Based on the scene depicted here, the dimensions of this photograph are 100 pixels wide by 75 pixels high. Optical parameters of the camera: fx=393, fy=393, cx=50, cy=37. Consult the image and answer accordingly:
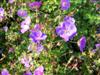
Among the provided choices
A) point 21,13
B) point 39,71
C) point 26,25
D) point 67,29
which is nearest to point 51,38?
point 67,29

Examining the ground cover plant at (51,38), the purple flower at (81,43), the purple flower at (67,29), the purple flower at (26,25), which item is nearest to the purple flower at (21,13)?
the ground cover plant at (51,38)

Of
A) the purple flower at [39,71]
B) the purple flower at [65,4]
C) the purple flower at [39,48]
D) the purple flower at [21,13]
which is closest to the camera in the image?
the purple flower at [39,71]

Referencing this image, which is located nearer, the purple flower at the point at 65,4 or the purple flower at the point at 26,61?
the purple flower at the point at 26,61

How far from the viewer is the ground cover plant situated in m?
3.29

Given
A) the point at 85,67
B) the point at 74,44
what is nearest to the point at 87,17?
the point at 74,44

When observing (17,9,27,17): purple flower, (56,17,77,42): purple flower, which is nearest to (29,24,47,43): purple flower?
(56,17,77,42): purple flower

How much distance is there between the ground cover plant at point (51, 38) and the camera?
3291mm

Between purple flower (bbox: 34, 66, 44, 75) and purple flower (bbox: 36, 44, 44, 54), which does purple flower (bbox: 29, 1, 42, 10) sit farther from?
purple flower (bbox: 34, 66, 44, 75)

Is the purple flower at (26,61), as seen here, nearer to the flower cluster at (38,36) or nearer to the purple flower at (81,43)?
the flower cluster at (38,36)

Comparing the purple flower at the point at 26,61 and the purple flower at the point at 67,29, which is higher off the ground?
the purple flower at the point at 67,29

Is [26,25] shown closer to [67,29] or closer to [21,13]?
[21,13]

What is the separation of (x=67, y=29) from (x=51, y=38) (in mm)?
162

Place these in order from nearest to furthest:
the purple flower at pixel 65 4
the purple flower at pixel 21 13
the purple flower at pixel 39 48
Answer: the purple flower at pixel 39 48 < the purple flower at pixel 65 4 < the purple flower at pixel 21 13

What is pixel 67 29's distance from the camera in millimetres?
3357
